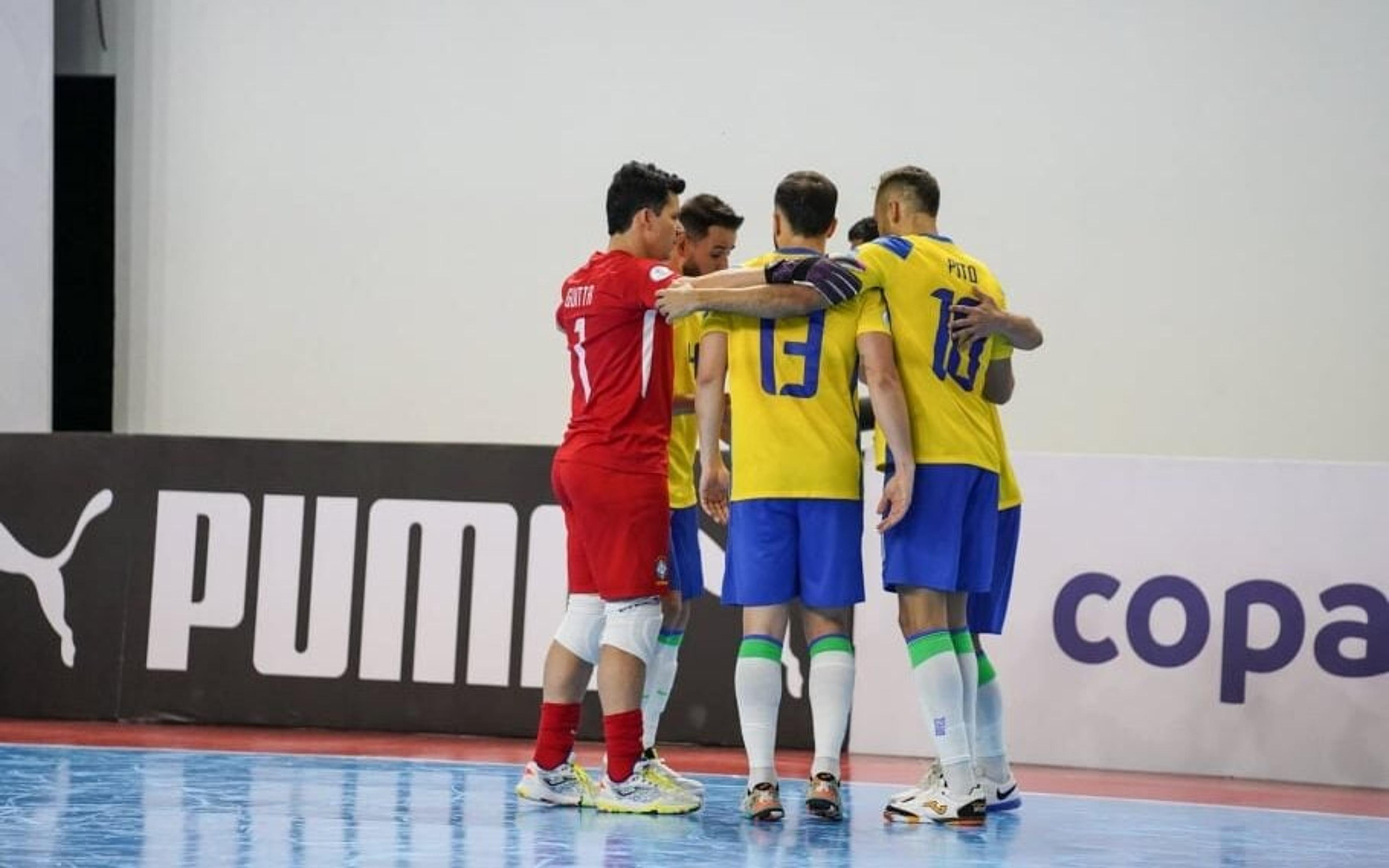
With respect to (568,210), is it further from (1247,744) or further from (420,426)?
(1247,744)

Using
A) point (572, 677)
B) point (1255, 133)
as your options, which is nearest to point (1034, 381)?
point (1255, 133)

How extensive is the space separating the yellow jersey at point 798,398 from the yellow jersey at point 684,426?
0.51 m

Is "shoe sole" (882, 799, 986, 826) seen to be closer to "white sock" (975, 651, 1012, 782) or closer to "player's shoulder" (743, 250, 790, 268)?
"white sock" (975, 651, 1012, 782)

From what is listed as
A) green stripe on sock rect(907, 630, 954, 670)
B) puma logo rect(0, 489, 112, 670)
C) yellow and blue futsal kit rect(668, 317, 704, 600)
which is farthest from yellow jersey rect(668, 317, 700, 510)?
puma logo rect(0, 489, 112, 670)

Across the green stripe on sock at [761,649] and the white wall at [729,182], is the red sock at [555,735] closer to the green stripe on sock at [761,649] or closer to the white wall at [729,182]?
the green stripe on sock at [761,649]

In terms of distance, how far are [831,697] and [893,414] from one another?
0.94m

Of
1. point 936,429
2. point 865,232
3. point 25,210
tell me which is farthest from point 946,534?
point 25,210

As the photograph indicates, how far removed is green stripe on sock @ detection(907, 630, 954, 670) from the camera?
19.0 feet

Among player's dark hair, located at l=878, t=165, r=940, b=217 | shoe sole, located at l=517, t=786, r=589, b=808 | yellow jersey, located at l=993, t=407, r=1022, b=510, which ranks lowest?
shoe sole, located at l=517, t=786, r=589, b=808

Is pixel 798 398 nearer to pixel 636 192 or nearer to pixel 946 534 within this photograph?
pixel 946 534

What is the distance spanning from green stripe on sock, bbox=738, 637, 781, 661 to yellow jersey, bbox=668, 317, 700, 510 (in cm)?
76

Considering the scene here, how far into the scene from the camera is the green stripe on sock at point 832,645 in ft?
19.0

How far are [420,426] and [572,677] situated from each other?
19.0 feet

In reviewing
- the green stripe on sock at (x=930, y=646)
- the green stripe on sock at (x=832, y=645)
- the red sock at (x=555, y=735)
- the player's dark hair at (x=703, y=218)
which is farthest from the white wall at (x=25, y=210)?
the green stripe on sock at (x=930, y=646)
